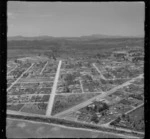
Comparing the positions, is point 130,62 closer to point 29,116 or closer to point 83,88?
point 83,88

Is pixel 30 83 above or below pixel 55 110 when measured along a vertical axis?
above

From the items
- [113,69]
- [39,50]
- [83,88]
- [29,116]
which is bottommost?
Answer: [29,116]

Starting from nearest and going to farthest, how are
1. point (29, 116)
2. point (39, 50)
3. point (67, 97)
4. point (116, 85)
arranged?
point (29, 116) < point (39, 50) < point (67, 97) < point (116, 85)

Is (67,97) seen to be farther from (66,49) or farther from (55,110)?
(66,49)

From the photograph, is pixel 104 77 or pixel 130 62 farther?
pixel 104 77
